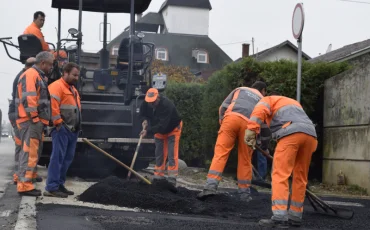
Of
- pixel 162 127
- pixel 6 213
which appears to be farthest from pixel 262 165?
pixel 6 213

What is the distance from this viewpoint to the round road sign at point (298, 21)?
9758mm

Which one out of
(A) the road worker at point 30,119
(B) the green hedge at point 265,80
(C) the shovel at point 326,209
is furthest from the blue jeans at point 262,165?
A: (A) the road worker at point 30,119

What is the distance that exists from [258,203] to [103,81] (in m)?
4.38

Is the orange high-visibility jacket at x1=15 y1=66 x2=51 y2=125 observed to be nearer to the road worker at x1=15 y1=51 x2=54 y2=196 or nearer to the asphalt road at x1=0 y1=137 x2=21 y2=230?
the road worker at x1=15 y1=51 x2=54 y2=196

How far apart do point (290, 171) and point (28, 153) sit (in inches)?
130

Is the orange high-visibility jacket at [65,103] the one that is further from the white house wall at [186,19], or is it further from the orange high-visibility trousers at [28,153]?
the white house wall at [186,19]

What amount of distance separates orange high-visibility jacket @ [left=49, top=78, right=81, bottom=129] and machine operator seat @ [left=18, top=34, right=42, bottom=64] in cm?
258

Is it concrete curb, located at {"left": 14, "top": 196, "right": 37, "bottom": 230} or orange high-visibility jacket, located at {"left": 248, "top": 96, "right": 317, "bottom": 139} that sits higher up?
orange high-visibility jacket, located at {"left": 248, "top": 96, "right": 317, "bottom": 139}

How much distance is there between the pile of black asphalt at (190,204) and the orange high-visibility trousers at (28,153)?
0.69 meters

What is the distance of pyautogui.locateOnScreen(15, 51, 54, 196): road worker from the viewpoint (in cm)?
747

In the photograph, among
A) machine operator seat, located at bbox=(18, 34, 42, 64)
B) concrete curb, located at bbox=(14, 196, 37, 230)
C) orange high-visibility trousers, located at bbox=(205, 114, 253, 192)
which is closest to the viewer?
concrete curb, located at bbox=(14, 196, 37, 230)

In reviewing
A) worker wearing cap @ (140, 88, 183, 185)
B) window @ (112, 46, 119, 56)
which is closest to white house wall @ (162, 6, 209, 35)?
window @ (112, 46, 119, 56)

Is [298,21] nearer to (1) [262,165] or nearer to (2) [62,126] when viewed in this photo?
(1) [262,165]

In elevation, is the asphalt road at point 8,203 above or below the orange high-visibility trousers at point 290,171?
below
